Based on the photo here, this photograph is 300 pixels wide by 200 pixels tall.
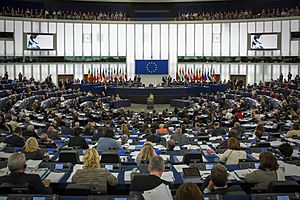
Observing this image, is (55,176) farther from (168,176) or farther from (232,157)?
(232,157)

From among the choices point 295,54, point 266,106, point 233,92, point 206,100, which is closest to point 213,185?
point 266,106

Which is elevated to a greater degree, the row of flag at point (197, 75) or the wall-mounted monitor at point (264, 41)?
the wall-mounted monitor at point (264, 41)

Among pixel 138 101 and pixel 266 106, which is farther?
pixel 138 101

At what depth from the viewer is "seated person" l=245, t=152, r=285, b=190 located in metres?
6.92

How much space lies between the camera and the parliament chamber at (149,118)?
6542mm

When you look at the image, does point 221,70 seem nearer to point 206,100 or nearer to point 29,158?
point 206,100

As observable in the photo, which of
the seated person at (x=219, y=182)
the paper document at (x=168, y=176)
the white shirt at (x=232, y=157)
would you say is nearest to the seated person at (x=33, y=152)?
the paper document at (x=168, y=176)

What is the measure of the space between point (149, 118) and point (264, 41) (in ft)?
94.9

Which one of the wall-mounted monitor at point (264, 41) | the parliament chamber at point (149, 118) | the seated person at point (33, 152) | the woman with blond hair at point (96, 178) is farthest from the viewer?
the wall-mounted monitor at point (264, 41)

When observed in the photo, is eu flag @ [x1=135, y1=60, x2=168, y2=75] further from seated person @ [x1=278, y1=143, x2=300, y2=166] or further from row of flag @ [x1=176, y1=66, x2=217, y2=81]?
seated person @ [x1=278, y1=143, x2=300, y2=166]

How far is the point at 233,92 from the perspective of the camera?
3694 centimetres

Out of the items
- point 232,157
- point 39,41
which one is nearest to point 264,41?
point 39,41

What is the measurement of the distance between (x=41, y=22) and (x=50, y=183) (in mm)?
42386

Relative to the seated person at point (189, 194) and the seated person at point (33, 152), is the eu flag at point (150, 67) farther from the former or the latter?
the seated person at point (189, 194)
